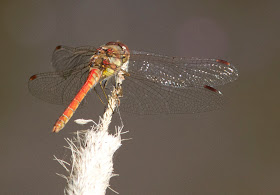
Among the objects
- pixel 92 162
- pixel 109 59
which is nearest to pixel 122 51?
pixel 109 59

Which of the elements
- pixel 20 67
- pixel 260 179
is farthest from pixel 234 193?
pixel 20 67

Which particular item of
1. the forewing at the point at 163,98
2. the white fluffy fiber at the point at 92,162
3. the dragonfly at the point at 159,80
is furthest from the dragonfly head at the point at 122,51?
the white fluffy fiber at the point at 92,162

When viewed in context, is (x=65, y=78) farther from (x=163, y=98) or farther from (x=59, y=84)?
(x=163, y=98)

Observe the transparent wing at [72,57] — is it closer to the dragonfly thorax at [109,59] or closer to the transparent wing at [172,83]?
the dragonfly thorax at [109,59]

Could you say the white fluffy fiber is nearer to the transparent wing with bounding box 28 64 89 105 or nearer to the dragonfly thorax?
the dragonfly thorax

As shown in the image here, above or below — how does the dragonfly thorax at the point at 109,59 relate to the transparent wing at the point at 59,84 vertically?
above

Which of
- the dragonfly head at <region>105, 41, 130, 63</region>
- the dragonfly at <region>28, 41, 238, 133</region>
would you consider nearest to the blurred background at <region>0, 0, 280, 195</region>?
the dragonfly at <region>28, 41, 238, 133</region>
